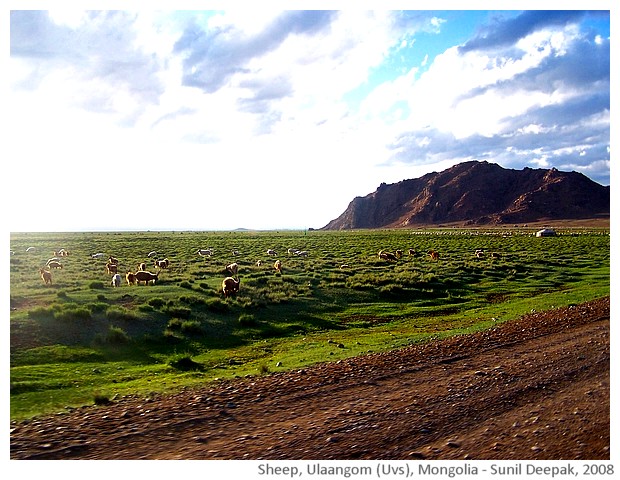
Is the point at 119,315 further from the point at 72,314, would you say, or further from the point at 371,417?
the point at 371,417

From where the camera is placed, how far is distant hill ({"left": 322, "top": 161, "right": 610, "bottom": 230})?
356ft

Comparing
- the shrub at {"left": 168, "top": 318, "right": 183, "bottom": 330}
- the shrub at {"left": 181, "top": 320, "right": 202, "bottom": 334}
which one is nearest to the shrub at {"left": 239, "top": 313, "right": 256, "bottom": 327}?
the shrub at {"left": 181, "top": 320, "right": 202, "bottom": 334}

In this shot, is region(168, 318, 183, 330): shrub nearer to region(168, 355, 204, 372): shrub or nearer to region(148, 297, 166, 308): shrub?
region(148, 297, 166, 308): shrub

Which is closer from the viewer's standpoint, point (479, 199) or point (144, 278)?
point (144, 278)

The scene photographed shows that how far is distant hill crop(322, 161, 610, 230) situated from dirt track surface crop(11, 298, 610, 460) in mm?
97404

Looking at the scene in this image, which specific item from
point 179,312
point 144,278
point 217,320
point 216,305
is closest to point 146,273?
point 144,278

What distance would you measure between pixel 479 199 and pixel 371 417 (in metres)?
140

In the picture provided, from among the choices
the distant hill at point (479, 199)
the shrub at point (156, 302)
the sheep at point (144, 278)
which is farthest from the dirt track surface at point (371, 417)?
the distant hill at point (479, 199)

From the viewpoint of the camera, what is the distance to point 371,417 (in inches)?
238

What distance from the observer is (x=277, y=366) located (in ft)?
29.8

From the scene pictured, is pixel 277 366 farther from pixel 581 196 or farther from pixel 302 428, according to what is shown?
pixel 581 196

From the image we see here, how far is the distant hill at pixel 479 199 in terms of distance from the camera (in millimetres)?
108500
